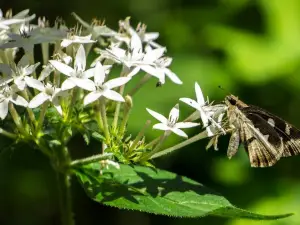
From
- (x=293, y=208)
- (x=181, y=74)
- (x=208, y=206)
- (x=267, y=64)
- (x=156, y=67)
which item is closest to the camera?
(x=208, y=206)

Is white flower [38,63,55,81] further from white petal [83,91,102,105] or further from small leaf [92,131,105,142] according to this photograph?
small leaf [92,131,105,142]

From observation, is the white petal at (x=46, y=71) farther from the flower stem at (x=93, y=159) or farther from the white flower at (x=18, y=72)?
the flower stem at (x=93, y=159)

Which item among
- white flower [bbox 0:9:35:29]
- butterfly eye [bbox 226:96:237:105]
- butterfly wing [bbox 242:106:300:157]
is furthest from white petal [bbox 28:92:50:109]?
butterfly wing [bbox 242:106:300:157]

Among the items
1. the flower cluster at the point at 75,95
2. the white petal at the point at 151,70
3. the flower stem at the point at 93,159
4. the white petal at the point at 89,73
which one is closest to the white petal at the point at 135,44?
the flower cluster at the point at 75,95

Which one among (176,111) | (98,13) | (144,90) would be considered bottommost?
(176,111)

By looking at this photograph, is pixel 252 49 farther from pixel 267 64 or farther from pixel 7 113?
pixel 7 113

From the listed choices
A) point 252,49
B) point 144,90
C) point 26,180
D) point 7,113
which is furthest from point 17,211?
point 7,113

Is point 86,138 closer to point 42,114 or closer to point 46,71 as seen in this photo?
point 42,114
